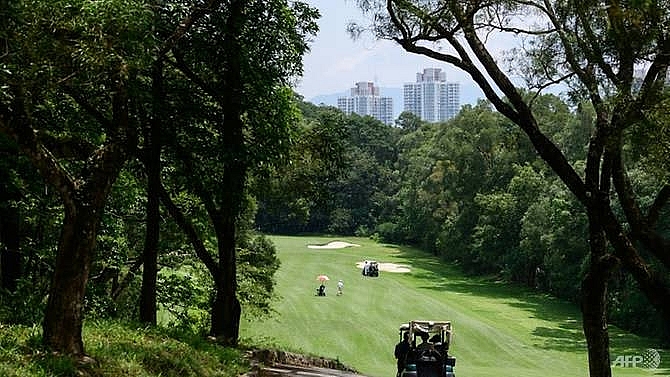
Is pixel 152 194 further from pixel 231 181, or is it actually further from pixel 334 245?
pixel 334 245

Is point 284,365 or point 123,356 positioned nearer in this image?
point 123,356

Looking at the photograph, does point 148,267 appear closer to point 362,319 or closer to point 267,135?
point 267,135

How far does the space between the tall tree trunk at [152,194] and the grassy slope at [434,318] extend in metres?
6.21

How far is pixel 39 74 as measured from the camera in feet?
18.5

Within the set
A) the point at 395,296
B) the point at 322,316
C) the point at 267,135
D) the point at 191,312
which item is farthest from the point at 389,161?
the point at 267,135

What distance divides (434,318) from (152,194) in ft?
80.5

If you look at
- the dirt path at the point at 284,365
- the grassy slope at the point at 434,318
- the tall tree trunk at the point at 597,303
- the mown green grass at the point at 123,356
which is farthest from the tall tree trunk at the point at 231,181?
the grassy slope at the point at 434,318

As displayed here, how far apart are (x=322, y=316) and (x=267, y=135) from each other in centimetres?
2355

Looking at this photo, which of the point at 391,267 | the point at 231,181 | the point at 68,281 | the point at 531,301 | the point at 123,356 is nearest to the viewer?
the point at 68,281

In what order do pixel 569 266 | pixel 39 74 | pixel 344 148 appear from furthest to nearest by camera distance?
pixel 569 266
pixel 344 148
pixel 39 74

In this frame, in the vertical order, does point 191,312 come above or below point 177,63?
below

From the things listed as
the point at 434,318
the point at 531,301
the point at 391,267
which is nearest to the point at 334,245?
the point at 391,267

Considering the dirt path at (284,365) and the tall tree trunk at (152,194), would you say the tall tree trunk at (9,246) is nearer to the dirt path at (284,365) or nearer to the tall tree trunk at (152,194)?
the tall tree trunk at (152,194)

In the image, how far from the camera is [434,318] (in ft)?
109
